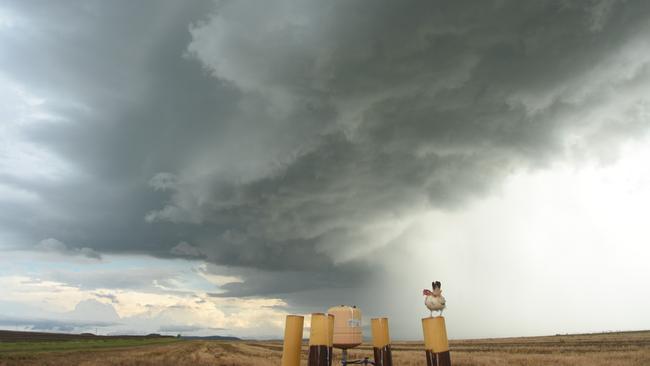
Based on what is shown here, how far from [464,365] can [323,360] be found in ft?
73.5

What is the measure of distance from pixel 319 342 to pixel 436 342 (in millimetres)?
3193

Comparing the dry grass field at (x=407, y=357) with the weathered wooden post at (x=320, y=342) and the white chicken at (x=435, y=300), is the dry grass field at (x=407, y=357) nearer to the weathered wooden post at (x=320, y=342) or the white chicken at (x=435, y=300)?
the white chicken at (x=435, y=300)

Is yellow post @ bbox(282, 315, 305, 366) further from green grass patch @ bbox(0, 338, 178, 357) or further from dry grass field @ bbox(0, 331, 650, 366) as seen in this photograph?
green grass patch @ bbox(0, 338, 178, 357)

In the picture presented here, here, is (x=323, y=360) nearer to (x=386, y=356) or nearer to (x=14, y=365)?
(x=386, y=356)

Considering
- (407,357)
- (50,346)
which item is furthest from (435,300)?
(50,346)

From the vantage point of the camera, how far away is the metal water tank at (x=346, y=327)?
41.4 ft

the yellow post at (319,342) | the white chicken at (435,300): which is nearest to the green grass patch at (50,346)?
the yellow post at (319,342)

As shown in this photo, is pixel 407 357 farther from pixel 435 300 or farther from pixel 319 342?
pixel 319 342

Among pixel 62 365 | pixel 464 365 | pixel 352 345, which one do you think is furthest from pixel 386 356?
pixel 62 365

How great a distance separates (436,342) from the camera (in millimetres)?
10742

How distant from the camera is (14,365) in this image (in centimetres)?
3359

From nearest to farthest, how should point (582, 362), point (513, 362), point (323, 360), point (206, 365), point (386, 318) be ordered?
point (323, 360), point (386, 318), point (582, 362), point (513, 362), point (206, 365)

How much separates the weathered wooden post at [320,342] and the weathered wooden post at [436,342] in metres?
2.72

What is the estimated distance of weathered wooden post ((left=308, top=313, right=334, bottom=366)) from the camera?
11.2 meters
